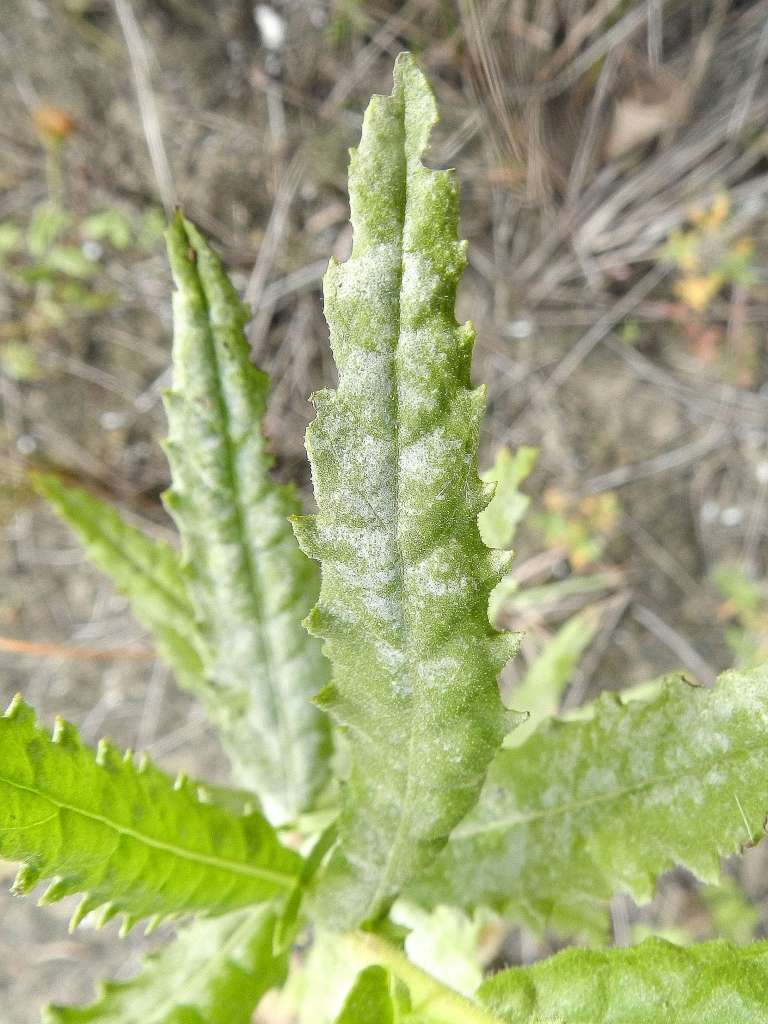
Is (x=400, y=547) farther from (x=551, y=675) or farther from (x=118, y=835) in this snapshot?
(x=551, y=675)

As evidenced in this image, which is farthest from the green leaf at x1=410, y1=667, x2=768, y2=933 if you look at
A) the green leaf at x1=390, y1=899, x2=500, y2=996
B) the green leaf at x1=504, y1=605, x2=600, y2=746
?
the green leaf at x1=504, y1=605, x2=600, y2=746

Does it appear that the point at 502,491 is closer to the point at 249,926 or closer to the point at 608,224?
the point at 249,926

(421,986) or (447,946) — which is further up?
(421,986)

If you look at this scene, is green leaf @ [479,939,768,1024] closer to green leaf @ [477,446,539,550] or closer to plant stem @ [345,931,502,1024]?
plant stem @ [345,931,502,1024]

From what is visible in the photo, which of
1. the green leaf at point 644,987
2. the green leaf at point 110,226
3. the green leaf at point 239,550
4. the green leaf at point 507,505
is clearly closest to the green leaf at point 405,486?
the green leaf at point 644,987

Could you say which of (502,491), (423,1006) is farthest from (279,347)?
(423,1006)

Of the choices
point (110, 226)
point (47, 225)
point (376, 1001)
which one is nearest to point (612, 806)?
point (376, 1001)

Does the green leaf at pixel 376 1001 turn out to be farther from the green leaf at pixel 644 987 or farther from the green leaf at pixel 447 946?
the green leaf at pixel 447 946
